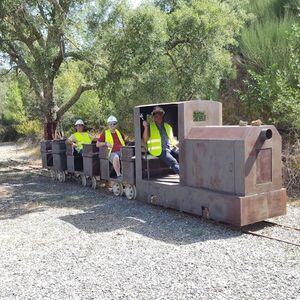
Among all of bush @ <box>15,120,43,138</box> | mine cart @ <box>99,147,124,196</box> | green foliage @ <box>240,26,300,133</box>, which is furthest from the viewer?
bush @ <box>15,120,43,138</box>

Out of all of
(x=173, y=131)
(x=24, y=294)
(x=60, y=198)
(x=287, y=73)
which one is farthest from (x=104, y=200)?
(x=287, y=73)

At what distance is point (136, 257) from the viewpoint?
5461 millimetres

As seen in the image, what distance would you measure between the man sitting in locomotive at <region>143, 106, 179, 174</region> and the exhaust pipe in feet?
7.20

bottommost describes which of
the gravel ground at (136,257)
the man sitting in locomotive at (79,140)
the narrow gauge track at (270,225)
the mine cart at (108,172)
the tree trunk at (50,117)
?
the gravel ground at (136,257)

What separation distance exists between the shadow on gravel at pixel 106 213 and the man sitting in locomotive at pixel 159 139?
896mm

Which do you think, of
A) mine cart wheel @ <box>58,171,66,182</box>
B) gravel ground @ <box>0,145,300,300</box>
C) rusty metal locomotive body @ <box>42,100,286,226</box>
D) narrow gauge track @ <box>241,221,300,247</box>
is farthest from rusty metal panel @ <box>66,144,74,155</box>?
narrow gauge track @ <box>241,221,300,247</box>

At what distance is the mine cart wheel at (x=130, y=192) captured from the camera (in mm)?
8961

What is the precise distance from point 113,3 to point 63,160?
174 inches

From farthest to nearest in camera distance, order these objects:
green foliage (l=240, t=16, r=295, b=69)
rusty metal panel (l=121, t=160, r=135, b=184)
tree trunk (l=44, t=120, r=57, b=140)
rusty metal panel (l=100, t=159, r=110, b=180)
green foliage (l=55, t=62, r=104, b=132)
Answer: green foliage (l=55, t=62, r=104, b=132) → tree trunk (l=44, t=120, r=57, b=140) → green foliage (l=240, t=16, r=295, b=69) → rusty metal panel (l=100, t=159, r=110, b=180) → rusty metal panel (l=121, t=160, r=135, b=184)

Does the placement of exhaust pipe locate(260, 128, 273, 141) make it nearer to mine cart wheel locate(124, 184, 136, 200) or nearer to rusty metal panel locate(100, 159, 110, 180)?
mine cart wheel locate(124, 184, 136, 200)

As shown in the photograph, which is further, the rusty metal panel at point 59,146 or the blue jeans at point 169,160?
the rusty metal panel at point 59,146

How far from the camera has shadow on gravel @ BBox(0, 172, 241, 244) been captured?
21.2ft

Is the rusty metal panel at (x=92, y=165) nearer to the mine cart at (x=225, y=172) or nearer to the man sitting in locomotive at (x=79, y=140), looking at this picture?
the man sitting in locomotive at (x=79, y=140)

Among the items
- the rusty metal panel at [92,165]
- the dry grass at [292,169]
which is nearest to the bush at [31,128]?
the rusty metal panel at [92,165]
